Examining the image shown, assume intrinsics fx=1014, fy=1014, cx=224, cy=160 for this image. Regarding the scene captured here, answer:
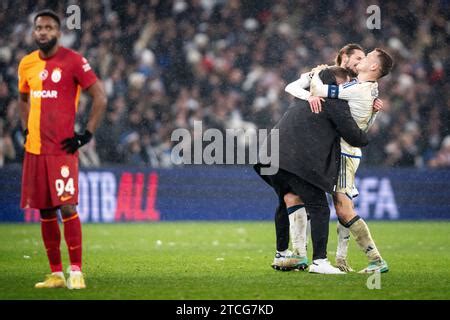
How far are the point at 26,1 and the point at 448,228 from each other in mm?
9626

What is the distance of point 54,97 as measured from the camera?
8305mm

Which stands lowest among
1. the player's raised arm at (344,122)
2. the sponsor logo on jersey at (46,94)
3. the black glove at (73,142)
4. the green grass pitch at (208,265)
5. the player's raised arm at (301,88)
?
the green grass pitch at (208,265)

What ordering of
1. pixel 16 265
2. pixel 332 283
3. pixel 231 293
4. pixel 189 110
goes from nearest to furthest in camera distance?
1. pixel 231 293
2. pixel 332 283
3. pixel 16 265
4. pixel 189 110

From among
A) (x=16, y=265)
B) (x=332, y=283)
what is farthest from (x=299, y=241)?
(x=16, y=265)

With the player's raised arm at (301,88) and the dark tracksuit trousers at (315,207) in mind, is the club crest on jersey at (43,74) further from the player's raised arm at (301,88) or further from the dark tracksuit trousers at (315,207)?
the dark tracksuit trousers at (315,207)

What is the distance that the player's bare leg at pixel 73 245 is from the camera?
8.28m

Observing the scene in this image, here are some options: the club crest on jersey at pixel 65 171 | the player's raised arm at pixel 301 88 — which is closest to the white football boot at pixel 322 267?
the player's raised arm at pixel 301 88

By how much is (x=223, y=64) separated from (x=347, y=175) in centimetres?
1189

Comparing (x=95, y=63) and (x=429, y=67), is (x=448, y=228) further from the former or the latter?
(x=95, y=63)

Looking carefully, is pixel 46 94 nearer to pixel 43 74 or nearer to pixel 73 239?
pixel 43 74

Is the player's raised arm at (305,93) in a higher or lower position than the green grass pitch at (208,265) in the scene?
higher

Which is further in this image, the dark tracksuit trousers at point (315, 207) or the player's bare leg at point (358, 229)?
the player's bare leg at point (358, 229)

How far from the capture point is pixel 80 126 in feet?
62.4

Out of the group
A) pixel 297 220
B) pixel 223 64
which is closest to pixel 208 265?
pixel 297 220
